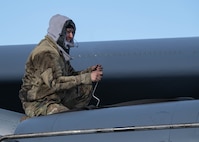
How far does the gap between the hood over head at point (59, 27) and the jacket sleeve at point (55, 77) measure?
19 cm

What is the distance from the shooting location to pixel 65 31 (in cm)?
418

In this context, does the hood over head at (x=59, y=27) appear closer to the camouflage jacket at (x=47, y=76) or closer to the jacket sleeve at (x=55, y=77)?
the camouflage jacket at (x=47, y=76)

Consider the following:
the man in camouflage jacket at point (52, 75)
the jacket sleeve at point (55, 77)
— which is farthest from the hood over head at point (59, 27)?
the jacket sleeve at point (55, 77)

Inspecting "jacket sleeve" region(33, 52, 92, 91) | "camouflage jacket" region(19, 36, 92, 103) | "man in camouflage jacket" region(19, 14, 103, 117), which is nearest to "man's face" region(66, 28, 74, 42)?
"man in camouflage jacket" region(19, 14, 103, 117)

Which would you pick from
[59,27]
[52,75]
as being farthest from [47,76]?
[59,27]

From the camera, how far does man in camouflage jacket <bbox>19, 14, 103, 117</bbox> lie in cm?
400

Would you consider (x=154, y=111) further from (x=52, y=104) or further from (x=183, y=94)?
(x=183, y=94)

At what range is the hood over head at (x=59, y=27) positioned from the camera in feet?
13.6

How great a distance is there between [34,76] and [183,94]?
968 cm

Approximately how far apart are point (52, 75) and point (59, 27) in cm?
44

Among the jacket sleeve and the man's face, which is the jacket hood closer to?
the man's face

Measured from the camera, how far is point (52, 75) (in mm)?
3988

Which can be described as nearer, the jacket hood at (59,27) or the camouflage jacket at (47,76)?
the camouflage jacket at (47,76)

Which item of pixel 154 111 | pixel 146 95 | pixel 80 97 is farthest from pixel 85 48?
pixel 154 111
